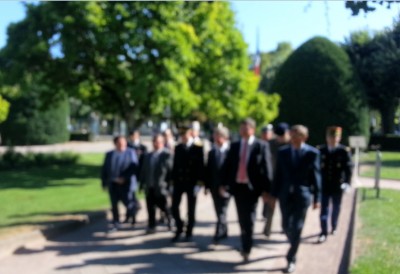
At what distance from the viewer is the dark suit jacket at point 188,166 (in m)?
8.24

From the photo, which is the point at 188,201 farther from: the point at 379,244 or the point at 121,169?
the point at 379,244

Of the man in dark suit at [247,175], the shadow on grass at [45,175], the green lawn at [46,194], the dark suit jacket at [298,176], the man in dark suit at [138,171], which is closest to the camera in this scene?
the dark suit jacket at [298,176]

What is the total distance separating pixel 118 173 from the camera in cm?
923

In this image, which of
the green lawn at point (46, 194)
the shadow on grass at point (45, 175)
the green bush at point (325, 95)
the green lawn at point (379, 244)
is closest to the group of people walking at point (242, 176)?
the green lawn at point (379, 244)

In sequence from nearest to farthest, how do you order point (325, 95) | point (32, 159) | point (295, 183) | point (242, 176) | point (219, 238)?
point (295, 183)
point (242, 176)
point (219, 238)
point (32, 159)
point (325, 95)

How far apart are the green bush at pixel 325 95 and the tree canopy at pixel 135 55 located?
4.58 metres

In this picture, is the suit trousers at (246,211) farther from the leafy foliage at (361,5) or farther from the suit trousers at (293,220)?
the leafy foliage at (361,5)

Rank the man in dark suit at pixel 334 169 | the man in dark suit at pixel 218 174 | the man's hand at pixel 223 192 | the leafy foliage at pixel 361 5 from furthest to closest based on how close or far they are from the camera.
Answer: the man in dark suit at pixel 334 169, the man in dark suit at pixel 218 174, the man's hand at pixel 223 192, the leafy foliage at pixel 361 5

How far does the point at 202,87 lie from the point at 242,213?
1388 cm

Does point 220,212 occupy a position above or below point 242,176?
below

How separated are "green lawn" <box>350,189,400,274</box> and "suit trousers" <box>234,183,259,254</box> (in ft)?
4.48

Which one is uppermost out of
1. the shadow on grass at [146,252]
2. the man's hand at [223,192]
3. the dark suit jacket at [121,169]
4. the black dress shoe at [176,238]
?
the dark suit jacket at [121,169]

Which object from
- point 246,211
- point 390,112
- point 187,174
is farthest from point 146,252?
point 390,112

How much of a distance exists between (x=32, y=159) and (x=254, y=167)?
16.2 meters
